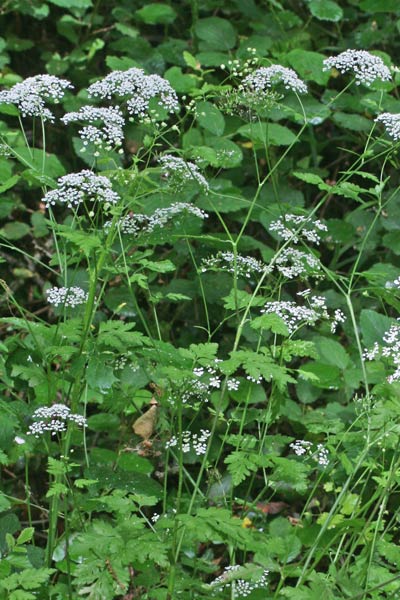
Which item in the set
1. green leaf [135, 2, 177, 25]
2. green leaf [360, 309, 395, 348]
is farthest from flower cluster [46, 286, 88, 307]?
green leaf [135, 2, 177, 25]

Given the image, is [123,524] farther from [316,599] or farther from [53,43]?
[53,43]

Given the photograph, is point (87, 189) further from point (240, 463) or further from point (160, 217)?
point (240, 463)

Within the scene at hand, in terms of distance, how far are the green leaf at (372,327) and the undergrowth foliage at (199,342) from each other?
1cm

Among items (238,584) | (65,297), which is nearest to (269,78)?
(65,297)

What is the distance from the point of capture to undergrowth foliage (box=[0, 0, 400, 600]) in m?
1.95

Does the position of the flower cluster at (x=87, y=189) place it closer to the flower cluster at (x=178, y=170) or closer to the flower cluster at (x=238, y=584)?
the flower cluster at (x=178, y=170)

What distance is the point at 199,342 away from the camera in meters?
3.13

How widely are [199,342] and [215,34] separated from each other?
4.25 feet

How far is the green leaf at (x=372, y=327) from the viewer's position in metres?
2.84

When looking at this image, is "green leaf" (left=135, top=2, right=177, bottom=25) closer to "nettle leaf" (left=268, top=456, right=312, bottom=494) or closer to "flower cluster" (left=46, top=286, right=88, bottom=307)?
"flower cluster" (left=46, top=286, right=88, bottom=307)

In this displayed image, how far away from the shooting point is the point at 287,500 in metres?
3.24

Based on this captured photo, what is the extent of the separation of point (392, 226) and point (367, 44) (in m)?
0.93

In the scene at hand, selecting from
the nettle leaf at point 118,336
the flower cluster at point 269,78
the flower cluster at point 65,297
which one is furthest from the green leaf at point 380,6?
the nettle leaf at point 118,336

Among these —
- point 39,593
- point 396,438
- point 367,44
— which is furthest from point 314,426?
point 367,44
